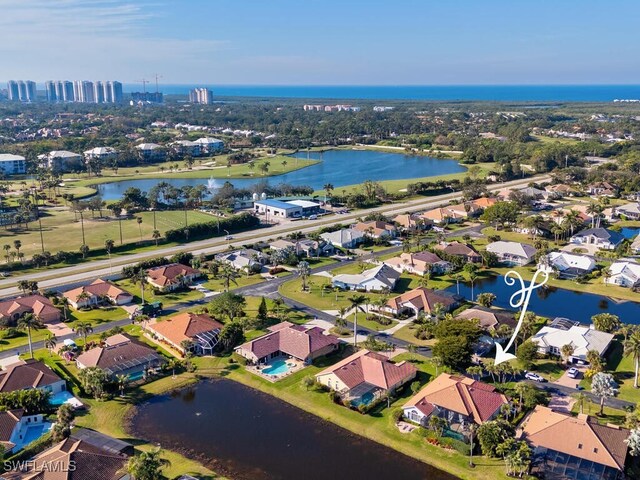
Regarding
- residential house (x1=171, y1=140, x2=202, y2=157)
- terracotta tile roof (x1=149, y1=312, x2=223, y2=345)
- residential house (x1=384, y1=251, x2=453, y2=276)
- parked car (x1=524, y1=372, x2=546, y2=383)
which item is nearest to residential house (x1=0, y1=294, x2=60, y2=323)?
terracotta tile roof (x1=149, y1=312, x2=223, y2=345)

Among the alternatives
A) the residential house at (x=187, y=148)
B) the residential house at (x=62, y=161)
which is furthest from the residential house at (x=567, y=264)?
the residential house at (x=187, y=148)

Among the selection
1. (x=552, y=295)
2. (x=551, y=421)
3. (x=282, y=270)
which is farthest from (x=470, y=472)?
(x=282, y=270)

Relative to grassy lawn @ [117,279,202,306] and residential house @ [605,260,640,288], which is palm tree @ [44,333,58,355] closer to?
grassy lawn @ [117,279,202,306]

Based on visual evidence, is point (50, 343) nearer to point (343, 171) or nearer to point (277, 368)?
point (277, 368)

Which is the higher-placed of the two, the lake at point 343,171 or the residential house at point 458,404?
the lake at point 343,171

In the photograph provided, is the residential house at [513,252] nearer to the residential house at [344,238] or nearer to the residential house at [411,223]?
the residential house at [411,223]
